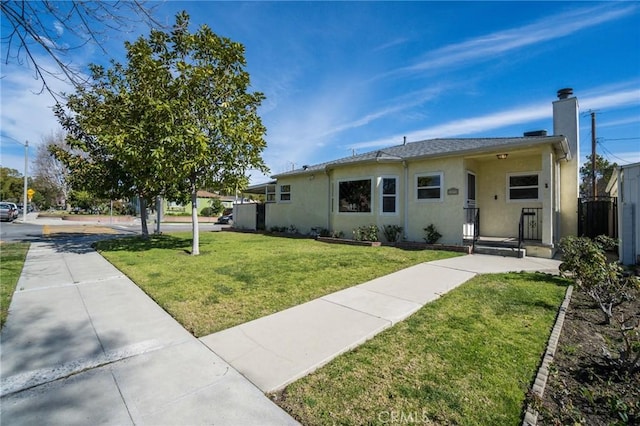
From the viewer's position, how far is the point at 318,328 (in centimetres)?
375

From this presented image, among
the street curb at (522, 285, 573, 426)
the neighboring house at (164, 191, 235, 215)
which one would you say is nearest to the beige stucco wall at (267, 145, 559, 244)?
the street curb at (522, 285, 573, 426)

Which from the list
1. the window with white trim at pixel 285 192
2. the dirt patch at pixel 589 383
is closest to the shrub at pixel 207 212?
the window with white trim at pixel 285 192

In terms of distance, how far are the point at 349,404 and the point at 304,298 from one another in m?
2.63

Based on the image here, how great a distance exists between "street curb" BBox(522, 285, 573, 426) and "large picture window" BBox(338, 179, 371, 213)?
26.4 feet

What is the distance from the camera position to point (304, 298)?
4914mm

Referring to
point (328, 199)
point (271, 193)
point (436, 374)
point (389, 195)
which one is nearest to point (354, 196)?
point (389, 195)

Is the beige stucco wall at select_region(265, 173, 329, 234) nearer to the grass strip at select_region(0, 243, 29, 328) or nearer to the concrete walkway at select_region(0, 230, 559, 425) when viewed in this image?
the concrete walkway at select_region(0, 230, 559, 425)

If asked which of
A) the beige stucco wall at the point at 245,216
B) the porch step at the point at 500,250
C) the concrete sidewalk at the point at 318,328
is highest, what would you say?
the beige stucco wall at the point at 245,216

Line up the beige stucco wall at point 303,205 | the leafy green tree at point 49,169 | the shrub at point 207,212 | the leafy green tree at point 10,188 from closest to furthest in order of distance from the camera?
the beige stucco wall at point 303,205 < the leafy green tree at point 49,169 < the shrub at point 207,212 < the leafy green tree at point 10,188

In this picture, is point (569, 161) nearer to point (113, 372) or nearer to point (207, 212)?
point (113, 372)

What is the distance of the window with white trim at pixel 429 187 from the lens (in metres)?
10.5

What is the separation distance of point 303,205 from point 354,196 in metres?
3.63

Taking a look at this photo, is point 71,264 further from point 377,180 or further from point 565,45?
point 565,45

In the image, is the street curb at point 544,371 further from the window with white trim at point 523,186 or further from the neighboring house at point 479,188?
the window with white trim at point 523,186
